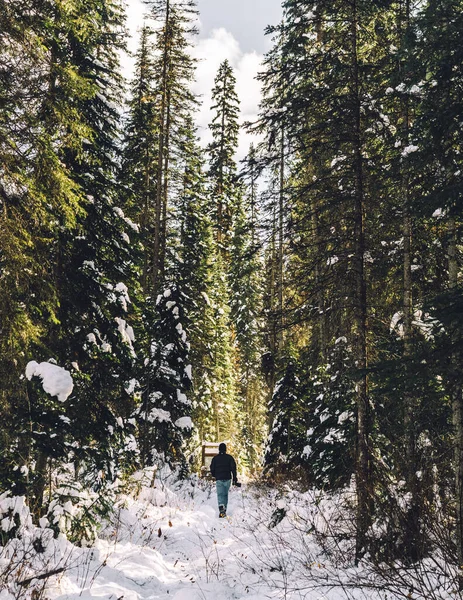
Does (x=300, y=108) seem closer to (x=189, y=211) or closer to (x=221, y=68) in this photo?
(x=189, y=211)

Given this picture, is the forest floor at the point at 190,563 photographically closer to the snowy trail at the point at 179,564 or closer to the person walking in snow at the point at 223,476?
the snowy trail at the point at 179,564

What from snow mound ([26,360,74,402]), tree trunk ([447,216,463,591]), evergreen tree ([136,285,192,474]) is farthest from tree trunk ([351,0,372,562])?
evergreen tree ([136,285,192,474])

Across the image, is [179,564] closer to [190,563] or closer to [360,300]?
[190,563]

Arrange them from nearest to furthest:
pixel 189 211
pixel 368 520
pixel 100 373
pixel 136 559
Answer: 1. pixel 368 520
2. pixel 136 559
3. pixel 100 373
4. pixel 189 211

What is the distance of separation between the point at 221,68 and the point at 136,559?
36175 millimetres

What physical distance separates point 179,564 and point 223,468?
479 cm

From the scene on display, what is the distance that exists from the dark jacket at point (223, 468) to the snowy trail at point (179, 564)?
48.2 inches

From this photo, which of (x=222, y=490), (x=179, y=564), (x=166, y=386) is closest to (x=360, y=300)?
(x=179, y=564)

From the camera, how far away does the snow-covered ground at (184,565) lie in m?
5.57

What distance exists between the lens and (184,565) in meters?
7.79

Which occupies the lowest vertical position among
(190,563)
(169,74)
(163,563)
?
(190,563)

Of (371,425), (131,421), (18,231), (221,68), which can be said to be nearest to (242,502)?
(131,421)

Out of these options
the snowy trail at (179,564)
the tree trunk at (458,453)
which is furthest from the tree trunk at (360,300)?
the snowy trail at (179,564)

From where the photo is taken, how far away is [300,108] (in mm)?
9062
